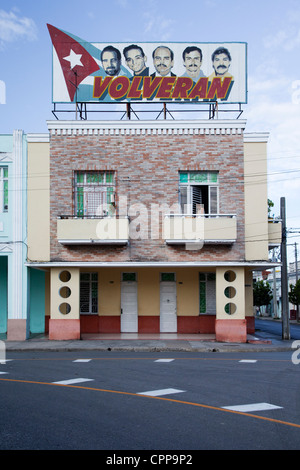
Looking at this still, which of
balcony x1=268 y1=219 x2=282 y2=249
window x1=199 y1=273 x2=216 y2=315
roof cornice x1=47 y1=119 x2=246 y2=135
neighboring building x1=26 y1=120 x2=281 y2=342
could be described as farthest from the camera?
window x1=199 y1=273 x2=216 y2=315

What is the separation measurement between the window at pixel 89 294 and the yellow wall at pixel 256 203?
6995 millimetres

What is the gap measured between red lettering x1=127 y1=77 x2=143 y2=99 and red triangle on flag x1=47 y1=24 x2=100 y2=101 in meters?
1.68

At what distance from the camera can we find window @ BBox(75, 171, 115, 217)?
2112 cm

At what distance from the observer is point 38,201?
21.2 metres

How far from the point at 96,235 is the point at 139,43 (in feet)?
28.0

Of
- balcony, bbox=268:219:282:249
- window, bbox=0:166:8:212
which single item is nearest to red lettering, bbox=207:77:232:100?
balcony, bbox=268:219:282:249

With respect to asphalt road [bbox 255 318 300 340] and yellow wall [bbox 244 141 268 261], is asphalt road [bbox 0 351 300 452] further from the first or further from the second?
asphalt road [bbox 255 318 300 340]

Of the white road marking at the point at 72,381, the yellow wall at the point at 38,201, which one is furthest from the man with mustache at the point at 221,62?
the white road marking at the point at 72,381

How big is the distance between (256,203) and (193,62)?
260 inches

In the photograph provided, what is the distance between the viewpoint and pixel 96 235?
20.2 m

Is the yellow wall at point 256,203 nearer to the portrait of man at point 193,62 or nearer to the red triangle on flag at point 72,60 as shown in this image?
the portrait of man at point 193,62

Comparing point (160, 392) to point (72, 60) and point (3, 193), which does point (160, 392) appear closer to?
point (3, 193)
